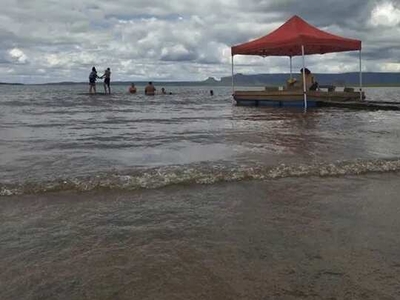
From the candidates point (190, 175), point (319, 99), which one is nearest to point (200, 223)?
point (190, 175)

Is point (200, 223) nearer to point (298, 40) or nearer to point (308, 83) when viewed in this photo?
point (298, 40)

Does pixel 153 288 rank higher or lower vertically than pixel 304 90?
lower

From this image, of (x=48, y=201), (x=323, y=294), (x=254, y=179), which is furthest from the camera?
(x=254, y=179)

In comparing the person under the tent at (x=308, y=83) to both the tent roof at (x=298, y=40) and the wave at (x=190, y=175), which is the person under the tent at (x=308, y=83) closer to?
the tent roof at (x=298, y=40)

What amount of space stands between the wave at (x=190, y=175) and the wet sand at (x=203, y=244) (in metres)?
0.28

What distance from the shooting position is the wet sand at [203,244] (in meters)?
2.90

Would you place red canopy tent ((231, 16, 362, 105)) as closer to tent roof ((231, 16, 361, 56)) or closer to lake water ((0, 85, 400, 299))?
tent roof ((231, 16, 361, 56))

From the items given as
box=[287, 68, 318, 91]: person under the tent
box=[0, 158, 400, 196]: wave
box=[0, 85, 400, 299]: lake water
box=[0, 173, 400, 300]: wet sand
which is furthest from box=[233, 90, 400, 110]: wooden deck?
box=[0, 173, 400, 300]: wet sand

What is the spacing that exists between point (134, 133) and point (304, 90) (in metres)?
12.0

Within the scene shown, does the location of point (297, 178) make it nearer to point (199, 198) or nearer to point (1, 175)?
point (199, 198)

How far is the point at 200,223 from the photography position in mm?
4184

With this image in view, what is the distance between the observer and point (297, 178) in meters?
6.17

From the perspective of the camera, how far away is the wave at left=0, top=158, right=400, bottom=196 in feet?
18.1

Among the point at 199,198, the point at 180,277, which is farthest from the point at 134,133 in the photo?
the point at 180,277
